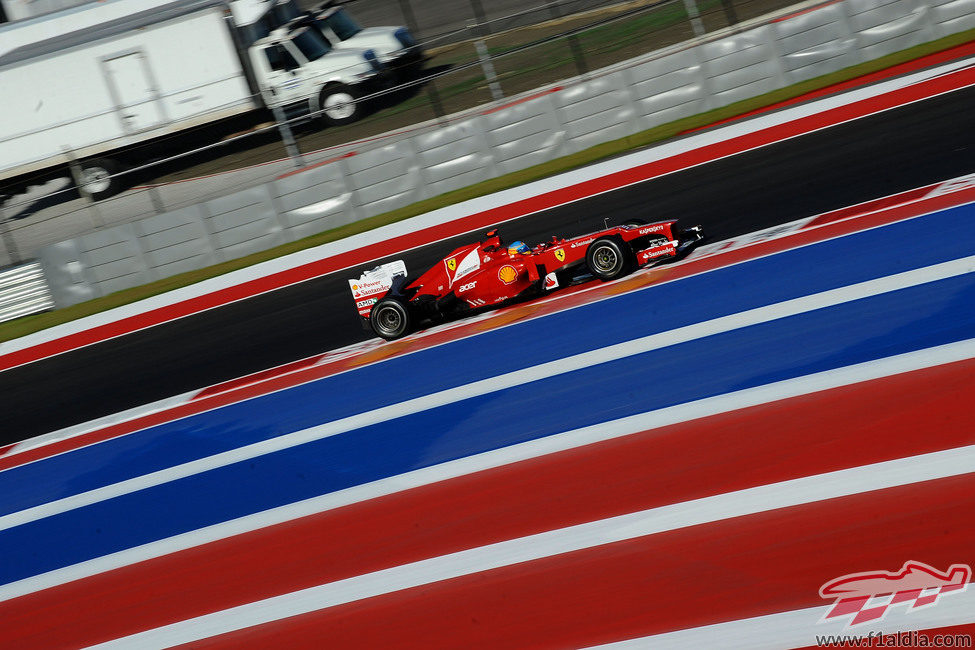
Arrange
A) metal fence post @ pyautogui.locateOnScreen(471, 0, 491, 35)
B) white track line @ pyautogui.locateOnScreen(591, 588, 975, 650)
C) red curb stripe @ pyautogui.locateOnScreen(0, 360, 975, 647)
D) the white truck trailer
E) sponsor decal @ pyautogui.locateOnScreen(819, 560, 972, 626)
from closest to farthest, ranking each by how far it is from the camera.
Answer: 1. white track line @ pyautogui.locateOnScreen(591, 588, 975, 650)
2. sponsor decal @ pyautogui.locateOnScreen(819, 560, 972, 626)
3. red curb stripe @ pyautogui.locateOnScreen(0, 360, 975, 647)
4. the white truck trailer
5. metal fence post @ pyautogui.locateOnScreen(471, 0, 491, 35)

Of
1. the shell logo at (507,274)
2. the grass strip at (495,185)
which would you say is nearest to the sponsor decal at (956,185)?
the shell logo at (507,274)

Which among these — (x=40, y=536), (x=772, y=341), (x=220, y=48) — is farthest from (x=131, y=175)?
(x=772, y=341)

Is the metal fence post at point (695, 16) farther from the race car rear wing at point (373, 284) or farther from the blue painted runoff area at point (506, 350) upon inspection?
the race car rear wing at point (373, 284)

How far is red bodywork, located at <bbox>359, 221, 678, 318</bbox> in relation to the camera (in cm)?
830

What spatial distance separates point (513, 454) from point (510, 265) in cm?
266

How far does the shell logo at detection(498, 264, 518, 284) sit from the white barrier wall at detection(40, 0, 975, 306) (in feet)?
19.2

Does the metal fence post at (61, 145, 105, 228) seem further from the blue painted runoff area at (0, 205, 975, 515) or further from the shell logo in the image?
the shell logo

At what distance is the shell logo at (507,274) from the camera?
28.0 feet

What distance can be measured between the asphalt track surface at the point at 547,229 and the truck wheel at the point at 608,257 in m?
1.44

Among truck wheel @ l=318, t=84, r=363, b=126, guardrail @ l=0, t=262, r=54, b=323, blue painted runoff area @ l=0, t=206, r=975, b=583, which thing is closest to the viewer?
blue painted runoff area @ l=0, t=206, r=975, b=583

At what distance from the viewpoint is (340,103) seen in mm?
17672

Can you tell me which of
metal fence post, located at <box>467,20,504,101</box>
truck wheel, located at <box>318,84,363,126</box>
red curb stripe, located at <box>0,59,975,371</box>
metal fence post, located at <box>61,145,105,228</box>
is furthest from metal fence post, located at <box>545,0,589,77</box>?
metal fence post, located at <box>61,145,105,228</box>

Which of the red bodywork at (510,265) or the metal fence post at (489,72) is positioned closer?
the red bodywork at (510,265)

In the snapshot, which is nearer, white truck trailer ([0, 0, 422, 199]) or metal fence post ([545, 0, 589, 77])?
metal fence post ([545, 0, 589, 77])
